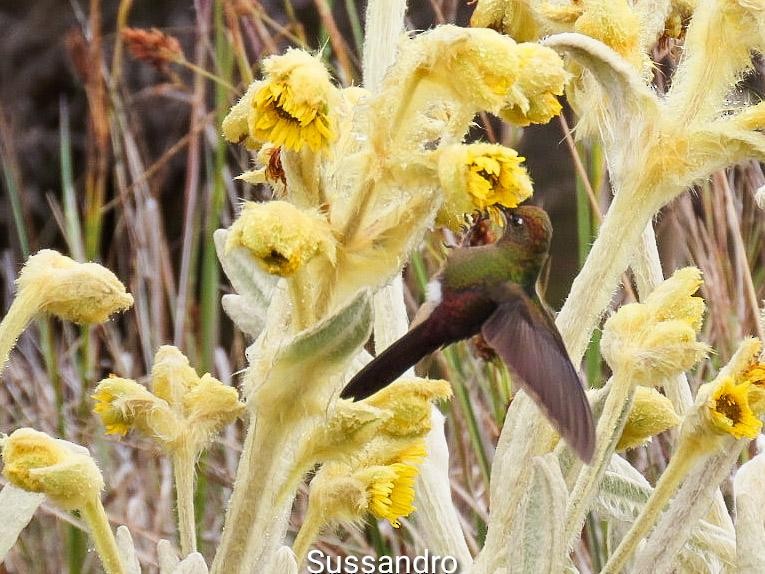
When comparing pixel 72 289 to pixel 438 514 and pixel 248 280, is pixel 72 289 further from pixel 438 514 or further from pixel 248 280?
pixel 438 514

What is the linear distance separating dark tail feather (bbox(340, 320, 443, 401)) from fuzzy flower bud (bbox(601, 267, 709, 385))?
0.49 ft

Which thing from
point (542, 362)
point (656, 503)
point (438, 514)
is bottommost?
point (438, 514)

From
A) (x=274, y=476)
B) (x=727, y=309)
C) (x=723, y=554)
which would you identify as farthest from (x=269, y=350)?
(x=727, y=309)

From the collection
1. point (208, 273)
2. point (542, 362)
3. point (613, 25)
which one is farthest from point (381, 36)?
point (208, 273)

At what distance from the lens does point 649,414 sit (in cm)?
107

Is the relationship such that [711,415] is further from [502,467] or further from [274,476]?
[274,476]

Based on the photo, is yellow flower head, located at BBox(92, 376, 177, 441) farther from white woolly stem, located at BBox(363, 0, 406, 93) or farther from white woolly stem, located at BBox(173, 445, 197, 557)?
white woolly stem, located at BBox(363, 0, 406, 93)

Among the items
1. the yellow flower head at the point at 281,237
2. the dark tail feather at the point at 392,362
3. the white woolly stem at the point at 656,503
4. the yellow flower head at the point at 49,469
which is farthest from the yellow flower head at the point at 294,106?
the white woolly stem at the point at 656,503

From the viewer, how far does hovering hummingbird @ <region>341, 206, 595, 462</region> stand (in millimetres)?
882

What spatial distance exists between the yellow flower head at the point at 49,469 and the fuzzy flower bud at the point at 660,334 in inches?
16.7

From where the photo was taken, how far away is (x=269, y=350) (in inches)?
34.1

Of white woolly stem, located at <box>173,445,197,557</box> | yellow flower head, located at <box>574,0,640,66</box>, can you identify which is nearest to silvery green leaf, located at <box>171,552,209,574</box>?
white woolly stem, located at <box>173,445,197,557</box>

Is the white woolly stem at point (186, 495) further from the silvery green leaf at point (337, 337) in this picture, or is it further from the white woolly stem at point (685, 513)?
the white woolly stem at point (685, 513)

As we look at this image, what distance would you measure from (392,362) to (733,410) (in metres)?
0.27
